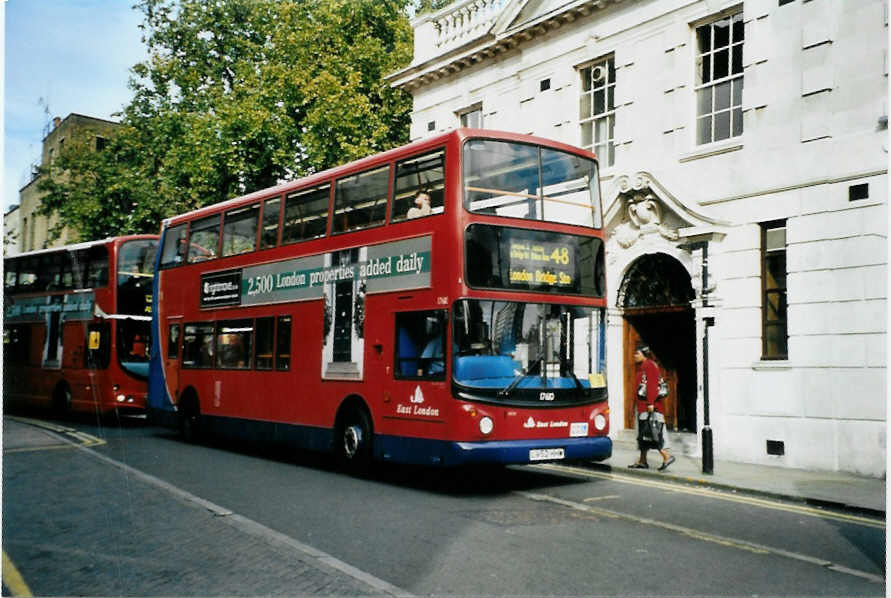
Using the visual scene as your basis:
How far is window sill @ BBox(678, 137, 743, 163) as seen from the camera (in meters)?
14.5

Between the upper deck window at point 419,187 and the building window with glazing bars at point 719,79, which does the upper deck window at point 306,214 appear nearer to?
the upper deck window at point 419,187

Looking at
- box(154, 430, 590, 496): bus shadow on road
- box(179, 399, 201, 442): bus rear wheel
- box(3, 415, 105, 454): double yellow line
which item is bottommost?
box(154, 430, 590, 496): bus shadow on road

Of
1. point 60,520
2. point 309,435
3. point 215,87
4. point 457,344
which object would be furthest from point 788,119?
point 215,87

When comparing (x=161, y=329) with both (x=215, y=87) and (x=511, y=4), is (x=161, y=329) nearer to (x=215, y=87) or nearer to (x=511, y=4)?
(x=511, y=4)

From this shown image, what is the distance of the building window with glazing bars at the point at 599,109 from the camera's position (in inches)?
674

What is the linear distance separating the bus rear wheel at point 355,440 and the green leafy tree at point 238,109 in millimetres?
16927

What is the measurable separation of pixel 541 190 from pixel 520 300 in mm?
1449

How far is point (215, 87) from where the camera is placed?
3123 cm

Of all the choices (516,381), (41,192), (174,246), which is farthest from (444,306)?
(41,192)

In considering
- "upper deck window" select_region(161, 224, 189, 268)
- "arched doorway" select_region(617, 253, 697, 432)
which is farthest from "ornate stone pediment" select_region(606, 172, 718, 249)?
"upper deck window" select_region(161, 224, 189, 268)

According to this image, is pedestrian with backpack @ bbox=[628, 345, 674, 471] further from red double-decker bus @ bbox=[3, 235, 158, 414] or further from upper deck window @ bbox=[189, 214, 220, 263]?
red double-decker bus @ bbox=[3, 235, 158, 414]

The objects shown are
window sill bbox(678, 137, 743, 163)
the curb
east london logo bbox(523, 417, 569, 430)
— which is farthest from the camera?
window sill bbox(678, 137, 743, 163)

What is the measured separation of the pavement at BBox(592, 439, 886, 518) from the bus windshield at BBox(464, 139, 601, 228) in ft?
11.9

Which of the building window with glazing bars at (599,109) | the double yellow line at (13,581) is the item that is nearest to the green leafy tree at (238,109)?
the building window with glazing bars at (599,109)
